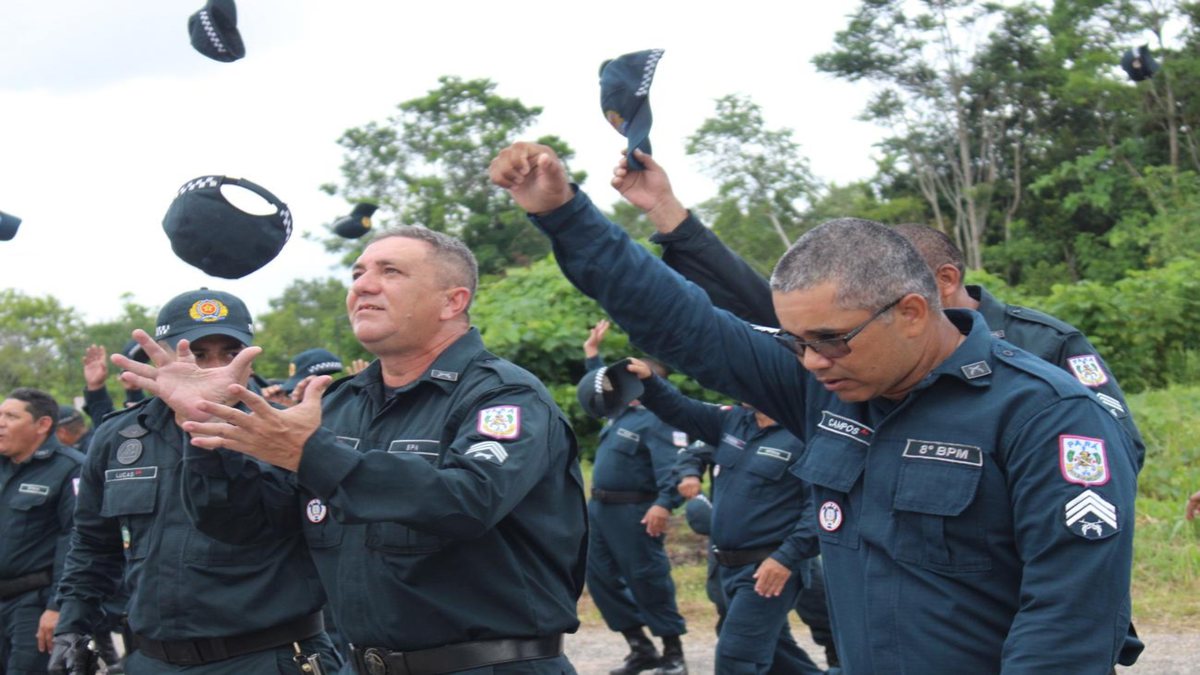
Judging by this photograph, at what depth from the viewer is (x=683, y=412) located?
25.1ft

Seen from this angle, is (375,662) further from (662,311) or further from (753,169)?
(753,169)

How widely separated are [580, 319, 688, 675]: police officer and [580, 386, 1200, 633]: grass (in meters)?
1.20

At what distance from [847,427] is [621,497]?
698cm

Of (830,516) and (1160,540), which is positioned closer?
(830,516)

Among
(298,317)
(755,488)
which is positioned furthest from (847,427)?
(298,317)

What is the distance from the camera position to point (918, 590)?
2.56 metres

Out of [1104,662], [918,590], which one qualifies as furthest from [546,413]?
[1104,662]

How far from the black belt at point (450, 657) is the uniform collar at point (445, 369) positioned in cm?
74

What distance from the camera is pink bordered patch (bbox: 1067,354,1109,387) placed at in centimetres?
407

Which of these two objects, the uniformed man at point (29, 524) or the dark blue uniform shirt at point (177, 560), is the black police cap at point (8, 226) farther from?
the uniformed man at point (29, 524)

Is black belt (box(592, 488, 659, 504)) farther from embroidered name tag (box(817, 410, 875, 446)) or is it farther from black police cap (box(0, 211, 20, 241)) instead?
embroidered name tag (box(817, 410, 875, 446))

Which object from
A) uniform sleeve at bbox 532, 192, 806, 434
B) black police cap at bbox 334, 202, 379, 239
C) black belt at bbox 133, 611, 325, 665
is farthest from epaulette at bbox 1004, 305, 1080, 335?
black police cap at bbox 334, 202, 379, 239

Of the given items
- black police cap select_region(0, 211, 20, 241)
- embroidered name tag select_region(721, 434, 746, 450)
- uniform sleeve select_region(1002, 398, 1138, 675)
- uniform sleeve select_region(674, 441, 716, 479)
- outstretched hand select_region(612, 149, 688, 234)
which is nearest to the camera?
uniform sleeve select_region(1002, 398, 1138, 675)

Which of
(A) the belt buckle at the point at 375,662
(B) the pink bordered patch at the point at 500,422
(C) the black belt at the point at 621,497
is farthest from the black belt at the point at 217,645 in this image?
(C) the black belt at the point at 621,497
